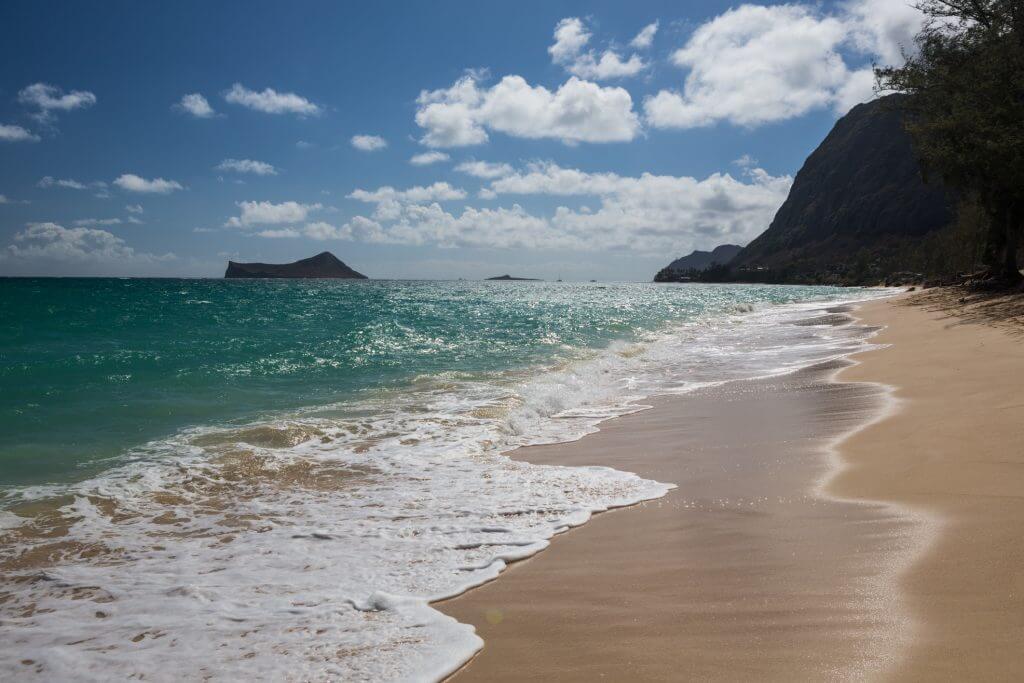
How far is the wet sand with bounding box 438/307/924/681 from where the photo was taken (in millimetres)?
2865

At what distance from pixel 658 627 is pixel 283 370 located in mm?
14553

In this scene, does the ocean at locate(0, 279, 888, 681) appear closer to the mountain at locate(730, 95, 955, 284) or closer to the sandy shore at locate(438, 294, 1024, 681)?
the sandy shore at locate(438, 294, 1024, 681)

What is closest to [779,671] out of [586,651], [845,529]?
[586,651]

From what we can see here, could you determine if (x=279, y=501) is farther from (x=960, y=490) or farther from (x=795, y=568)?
(x=960, y=490)

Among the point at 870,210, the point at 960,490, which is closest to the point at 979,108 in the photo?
the point at 960,490

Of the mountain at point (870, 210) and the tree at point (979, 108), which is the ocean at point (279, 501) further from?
the mountain at point (870, 210)

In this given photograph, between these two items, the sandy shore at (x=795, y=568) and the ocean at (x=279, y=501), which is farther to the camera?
the ocean at (x=279, y=501)

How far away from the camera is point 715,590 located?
11.7 ft

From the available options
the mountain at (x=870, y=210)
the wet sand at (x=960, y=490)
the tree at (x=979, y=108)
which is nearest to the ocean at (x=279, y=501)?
the wet sand at (x=960, y=490)

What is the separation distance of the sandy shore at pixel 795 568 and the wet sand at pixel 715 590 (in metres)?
0.01

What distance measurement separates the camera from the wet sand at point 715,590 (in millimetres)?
2865

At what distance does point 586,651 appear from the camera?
3.06m

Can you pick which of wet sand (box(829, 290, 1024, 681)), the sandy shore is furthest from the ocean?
wet sand (box(829, 290, 1024, 681))

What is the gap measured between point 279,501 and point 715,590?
14.6 ft
